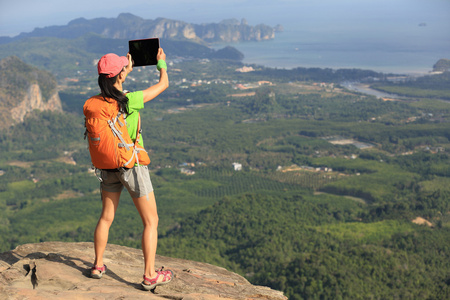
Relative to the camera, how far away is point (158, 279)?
738 centimetres

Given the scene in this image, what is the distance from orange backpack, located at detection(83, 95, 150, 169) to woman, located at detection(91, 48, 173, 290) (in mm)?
122

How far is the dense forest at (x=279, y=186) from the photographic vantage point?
114ft

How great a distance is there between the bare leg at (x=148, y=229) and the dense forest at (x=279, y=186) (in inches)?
986

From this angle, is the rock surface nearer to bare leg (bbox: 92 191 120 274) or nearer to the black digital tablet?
bare leg (bbox: 92 191 120 274)

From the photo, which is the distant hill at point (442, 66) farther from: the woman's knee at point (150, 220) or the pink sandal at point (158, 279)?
the woman's knee at point (150, 220)

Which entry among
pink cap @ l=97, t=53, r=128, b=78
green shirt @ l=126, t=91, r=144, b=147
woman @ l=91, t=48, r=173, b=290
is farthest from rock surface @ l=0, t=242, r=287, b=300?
pink cap @ l=97, t=53, r=128, b=78

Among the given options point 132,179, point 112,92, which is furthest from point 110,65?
point 132,179

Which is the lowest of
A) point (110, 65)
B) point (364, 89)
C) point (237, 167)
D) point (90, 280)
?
point (237, 167)

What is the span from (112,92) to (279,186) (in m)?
64.0

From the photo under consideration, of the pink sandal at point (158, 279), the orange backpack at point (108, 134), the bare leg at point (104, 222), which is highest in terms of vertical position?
the orange backpack at point (108, 134)

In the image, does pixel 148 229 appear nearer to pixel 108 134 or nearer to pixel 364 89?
pixel 108 134

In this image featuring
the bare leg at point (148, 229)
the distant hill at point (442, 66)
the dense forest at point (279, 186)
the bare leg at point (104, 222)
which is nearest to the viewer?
the bare leg at point (148, 229)

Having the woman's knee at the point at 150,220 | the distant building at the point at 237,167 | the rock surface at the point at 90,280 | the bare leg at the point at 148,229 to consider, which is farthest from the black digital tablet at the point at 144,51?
the distant building at the point at 237,167

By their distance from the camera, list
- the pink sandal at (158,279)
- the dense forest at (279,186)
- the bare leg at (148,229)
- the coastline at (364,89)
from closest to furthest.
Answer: the bare leg at (148,229)
the pink sandal at (158,279)
the dense forest at (279,186)
the coastline at (364,89)
